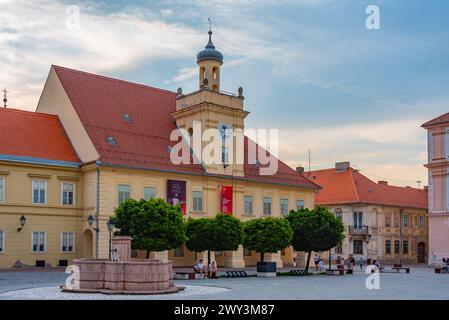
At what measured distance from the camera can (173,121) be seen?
5500cm

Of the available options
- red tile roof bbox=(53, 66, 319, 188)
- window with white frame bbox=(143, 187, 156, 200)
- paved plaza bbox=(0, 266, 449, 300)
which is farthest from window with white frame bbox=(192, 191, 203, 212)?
paved plaza bbox=(0, 266, 449, 300)

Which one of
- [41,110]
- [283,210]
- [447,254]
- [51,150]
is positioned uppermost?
[41,110]

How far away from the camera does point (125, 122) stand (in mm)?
50438

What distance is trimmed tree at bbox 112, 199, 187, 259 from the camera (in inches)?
1467

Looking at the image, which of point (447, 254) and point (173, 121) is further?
point (447, 254)

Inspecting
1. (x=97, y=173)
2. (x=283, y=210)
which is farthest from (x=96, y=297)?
(x=283, y=210)

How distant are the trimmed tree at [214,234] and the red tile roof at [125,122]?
7.87 metres

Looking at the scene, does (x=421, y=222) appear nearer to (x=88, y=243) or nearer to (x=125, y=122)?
(x=125, y=122)

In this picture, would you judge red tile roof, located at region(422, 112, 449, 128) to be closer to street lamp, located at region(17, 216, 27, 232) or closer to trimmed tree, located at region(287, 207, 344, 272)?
trimmed tree, located at region(287, 207, 344, 272)

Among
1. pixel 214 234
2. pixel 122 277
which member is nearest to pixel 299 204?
pixel 214 234
